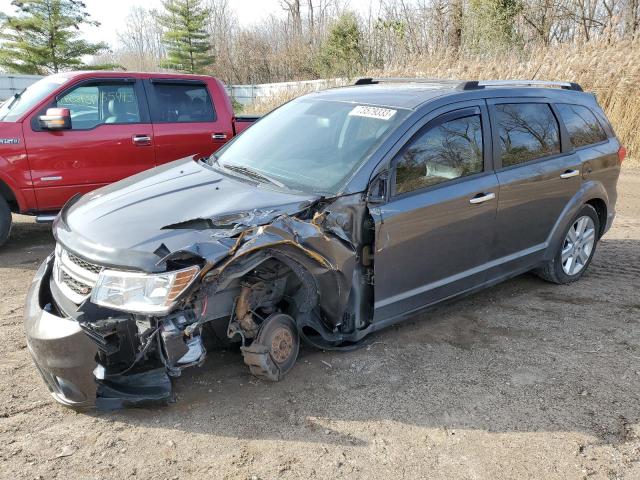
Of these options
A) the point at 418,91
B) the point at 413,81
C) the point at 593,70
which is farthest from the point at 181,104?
the point at 593,70

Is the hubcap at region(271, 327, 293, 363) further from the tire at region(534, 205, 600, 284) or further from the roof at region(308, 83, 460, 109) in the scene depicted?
the tire at region(534, 205, 600, 284)

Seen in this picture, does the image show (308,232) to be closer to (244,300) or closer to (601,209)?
(244,300)

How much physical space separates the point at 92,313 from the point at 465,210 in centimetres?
254

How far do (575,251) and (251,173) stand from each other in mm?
3311

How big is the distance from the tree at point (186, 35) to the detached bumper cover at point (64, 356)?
33.1 m

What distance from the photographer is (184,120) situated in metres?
6.76

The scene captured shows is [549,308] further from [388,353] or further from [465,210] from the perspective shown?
[388,353]

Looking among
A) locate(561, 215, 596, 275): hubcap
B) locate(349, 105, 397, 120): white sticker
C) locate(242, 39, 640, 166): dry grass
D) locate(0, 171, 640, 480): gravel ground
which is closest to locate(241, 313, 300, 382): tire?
locate(0, 171, 640, 480): gravel ground

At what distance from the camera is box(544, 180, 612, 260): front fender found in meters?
4.73

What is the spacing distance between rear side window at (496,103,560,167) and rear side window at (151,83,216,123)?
400 centimetres

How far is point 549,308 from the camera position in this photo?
4621 mm

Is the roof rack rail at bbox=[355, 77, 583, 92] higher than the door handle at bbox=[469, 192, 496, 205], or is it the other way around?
the roof rack rail at bbox=[355, 77, 583, 92]

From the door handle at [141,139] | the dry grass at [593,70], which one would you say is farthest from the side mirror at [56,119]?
the dry grass at [593,70]

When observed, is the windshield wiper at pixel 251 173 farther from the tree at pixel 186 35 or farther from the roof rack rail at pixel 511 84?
the tree at pixel 186 35
